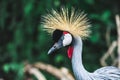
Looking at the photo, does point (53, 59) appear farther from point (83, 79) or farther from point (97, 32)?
point (83, 79)

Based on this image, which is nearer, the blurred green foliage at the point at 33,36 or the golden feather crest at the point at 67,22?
the golden feather crest at the point at 67,22

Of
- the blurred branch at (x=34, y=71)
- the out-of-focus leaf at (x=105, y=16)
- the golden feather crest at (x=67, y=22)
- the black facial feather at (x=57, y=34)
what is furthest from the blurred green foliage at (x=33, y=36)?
the black facial feather at (x=57, y=34)

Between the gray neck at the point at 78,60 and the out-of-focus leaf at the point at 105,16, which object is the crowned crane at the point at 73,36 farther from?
the out-of-focus leaf at the point at 105,16

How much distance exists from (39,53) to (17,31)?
360mm

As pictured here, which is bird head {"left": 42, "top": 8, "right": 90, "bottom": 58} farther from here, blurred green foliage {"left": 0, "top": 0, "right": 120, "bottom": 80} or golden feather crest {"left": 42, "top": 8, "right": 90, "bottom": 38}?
blurred green foliage {"left": 0, "top": 0, "right": 120, "bottom": 80}

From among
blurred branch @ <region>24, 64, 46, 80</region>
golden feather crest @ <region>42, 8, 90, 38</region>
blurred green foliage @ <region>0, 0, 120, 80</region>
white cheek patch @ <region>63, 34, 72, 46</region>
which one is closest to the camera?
white cheek patch @ <region>63, 34, 72, 46</region>

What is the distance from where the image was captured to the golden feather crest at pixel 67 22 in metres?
4.55

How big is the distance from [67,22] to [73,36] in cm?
17

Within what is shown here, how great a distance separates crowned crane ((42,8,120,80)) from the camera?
14.6 feet

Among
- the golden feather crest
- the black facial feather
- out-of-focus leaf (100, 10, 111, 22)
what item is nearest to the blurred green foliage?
out-of-focus leaf (100, 10, 111, 22)

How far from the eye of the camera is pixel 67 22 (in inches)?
181

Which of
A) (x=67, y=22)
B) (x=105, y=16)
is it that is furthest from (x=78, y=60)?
(x=105, y=16)

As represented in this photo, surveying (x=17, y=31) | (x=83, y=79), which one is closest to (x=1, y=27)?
(x=17, y=31)

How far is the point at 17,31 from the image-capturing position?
8.01 m
